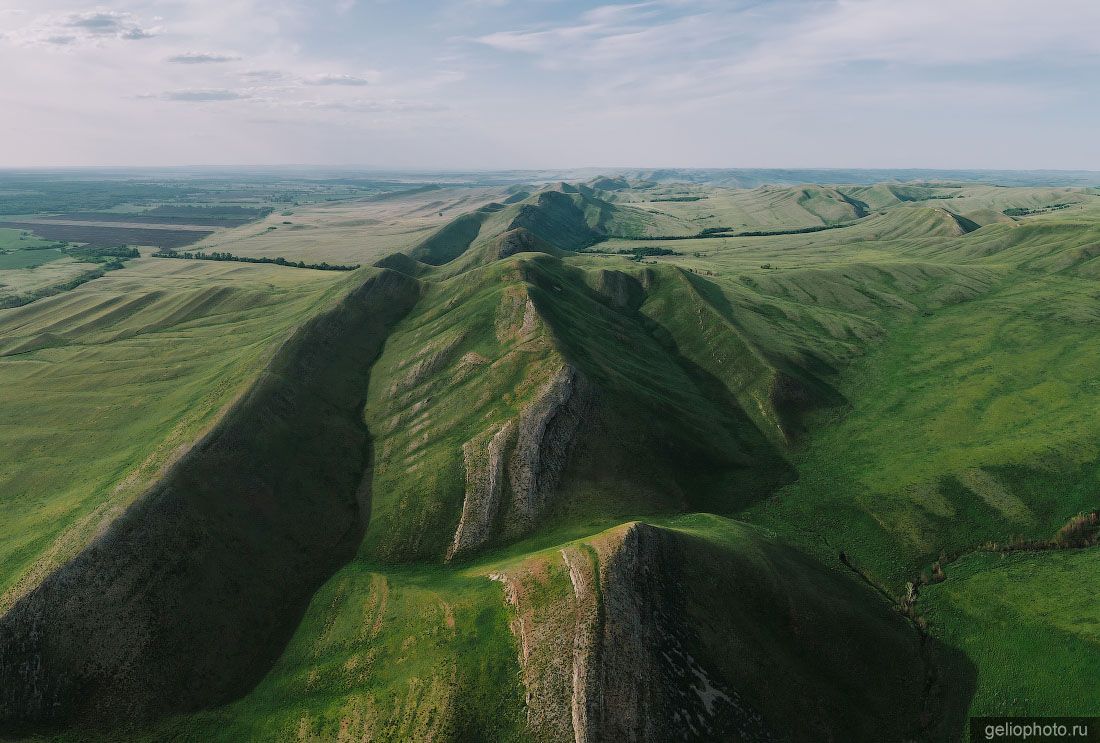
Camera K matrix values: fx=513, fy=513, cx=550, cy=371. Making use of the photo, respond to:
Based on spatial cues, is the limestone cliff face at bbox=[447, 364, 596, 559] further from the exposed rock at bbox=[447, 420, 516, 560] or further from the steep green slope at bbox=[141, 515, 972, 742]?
the steep green slope at bbox=[141, 515, 972, 742]

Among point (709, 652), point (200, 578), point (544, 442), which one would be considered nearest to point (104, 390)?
point (200, 578)

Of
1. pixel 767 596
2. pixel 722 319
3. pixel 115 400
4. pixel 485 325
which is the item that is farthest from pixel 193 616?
pixel 722 319

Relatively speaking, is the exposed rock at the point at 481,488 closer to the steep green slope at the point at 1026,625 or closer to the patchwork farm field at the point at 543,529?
the patchwork farm field at the point at 543,529

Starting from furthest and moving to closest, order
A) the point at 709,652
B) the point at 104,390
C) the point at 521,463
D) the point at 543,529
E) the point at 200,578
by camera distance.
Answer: the point at 104,390 → the point at 521,463 → the point at 543,529 → the point at 200,578 → the point at 709,652

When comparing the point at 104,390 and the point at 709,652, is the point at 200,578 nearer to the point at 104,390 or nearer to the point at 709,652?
the point at 709,652

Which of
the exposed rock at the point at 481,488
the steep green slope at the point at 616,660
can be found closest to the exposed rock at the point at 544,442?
the exposed rock at the point at 481,488

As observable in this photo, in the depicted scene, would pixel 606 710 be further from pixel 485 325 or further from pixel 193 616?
pixel 485 325

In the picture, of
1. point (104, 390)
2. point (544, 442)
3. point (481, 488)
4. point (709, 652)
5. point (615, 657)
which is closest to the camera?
point (615, 657)

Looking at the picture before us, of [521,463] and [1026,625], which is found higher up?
[521,463]

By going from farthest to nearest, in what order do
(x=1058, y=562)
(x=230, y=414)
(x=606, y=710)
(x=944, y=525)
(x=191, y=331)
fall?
(x=191, y=331), (x=230, y=414), (x=944, y=525), (x=1058, y=562), (x=606, y=710)
